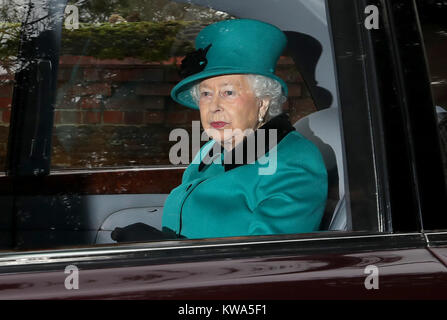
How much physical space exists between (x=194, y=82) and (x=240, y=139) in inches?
8.9

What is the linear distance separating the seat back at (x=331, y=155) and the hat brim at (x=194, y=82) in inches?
6.9

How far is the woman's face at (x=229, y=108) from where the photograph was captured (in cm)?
202

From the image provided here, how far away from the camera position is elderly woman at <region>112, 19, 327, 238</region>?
1.78 m

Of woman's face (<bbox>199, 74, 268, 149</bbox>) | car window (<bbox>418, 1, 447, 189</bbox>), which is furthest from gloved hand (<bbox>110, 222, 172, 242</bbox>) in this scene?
car window (<bbox>418, 1, 447, 189</bbox>)

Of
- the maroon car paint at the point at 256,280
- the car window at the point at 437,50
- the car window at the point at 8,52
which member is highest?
the car window at the point at 8,52

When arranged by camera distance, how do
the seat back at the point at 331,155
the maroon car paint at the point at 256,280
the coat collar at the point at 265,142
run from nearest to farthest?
1. the maroon car paint at the point at 256,280
2. the seat back at the point at 331,155
3. the coat collar at the point at 265,142

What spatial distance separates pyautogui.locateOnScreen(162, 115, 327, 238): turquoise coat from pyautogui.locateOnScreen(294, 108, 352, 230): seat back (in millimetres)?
26

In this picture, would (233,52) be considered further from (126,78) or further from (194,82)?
(126,78)

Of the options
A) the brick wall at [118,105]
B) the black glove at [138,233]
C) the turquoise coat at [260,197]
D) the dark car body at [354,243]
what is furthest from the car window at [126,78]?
the dark car body at [354,243]

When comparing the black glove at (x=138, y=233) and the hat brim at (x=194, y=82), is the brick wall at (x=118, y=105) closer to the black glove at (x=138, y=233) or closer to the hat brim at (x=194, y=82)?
the hat brim at (x=194, y=82)

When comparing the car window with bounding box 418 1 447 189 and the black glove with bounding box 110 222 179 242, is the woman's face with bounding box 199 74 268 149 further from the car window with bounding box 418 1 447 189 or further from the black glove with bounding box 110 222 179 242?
the car window with bounding box 418 1 447 189

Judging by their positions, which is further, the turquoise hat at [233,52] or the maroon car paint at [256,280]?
the turquoise hat at [233,52]

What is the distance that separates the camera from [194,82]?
2.01 m

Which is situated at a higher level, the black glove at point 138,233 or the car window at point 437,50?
the car window at point 437,50
